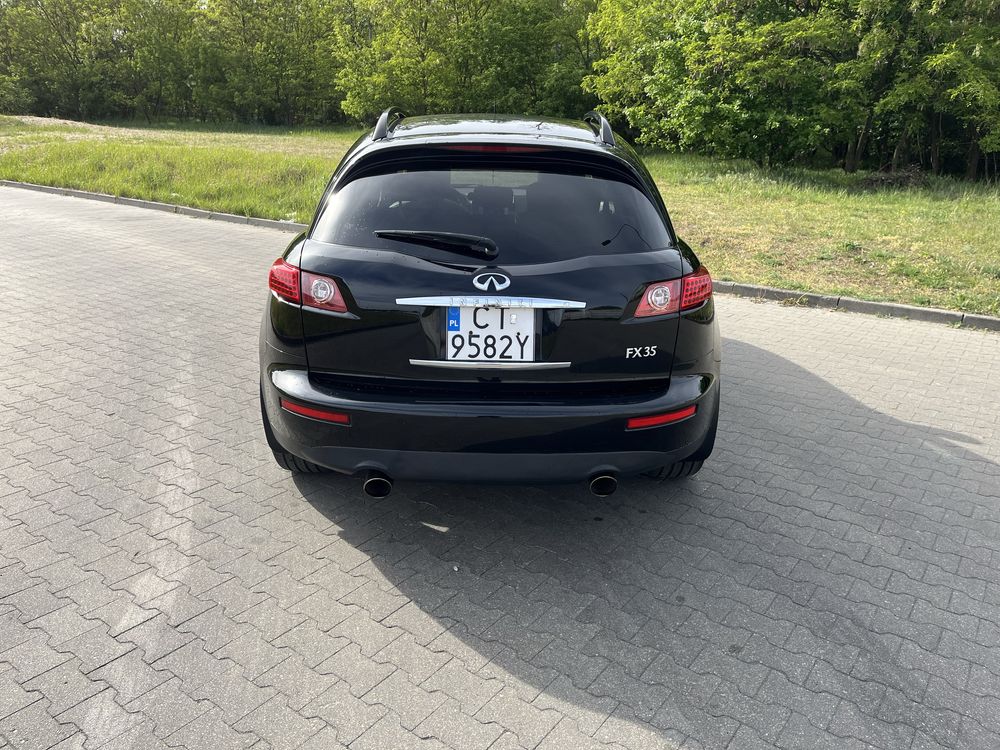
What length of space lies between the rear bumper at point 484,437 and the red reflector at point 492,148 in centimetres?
112

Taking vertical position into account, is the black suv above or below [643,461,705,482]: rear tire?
above

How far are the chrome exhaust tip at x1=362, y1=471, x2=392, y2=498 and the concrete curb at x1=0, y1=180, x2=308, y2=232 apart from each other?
10.0 m

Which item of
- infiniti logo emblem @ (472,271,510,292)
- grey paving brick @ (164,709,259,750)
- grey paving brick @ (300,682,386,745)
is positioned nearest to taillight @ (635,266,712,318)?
infiniti logo emblem @ (472,271,510,292)

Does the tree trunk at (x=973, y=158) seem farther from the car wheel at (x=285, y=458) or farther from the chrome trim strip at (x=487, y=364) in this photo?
the car wheel at (x=285, y=458)

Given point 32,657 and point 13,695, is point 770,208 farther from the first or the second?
point 13,695

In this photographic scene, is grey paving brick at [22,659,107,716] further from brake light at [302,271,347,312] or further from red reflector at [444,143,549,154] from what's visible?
red reflector at [444,143,549,154]

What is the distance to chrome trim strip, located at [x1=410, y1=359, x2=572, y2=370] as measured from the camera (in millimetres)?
2969

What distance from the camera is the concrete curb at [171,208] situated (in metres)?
13.2

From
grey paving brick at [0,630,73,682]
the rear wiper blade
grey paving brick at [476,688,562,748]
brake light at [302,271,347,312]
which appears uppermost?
the rear wiper blade

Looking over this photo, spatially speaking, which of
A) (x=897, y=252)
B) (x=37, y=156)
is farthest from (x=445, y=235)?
(x=37, y=156)

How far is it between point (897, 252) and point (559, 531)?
849cm

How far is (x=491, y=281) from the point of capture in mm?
2928

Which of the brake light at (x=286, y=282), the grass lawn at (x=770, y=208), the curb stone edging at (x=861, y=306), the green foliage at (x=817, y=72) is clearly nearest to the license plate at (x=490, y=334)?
the brake light at (x=286, y=282)

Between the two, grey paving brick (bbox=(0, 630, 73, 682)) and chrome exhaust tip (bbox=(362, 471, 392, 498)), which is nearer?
grey paving brick (bbox=(0, 630, 73, 682))
